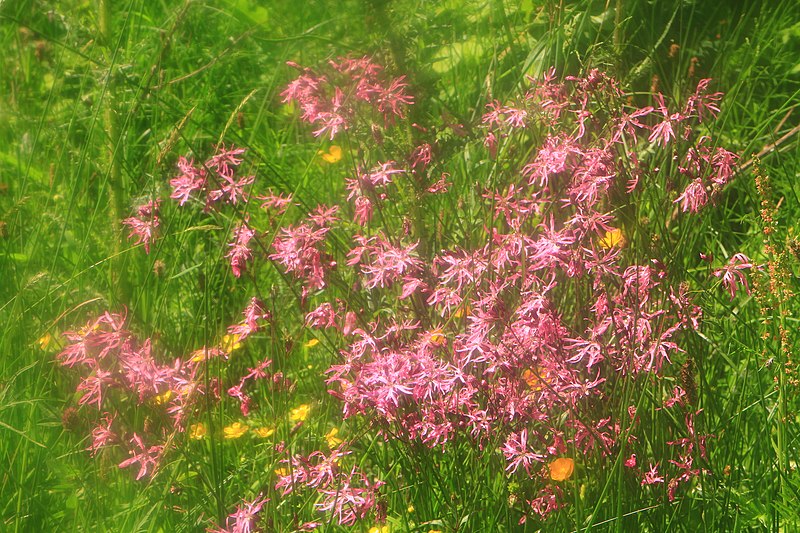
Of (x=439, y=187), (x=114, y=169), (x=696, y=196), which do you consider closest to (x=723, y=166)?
(x=696, y=196)

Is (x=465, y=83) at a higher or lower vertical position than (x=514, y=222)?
lower

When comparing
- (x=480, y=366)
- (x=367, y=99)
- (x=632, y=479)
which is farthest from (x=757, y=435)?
(x=367, y=99)

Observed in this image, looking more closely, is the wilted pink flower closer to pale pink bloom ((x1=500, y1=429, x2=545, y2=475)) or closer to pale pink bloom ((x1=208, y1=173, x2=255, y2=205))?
pale pink bloom ((x1=500, y1=429, x2=545, y2=475))

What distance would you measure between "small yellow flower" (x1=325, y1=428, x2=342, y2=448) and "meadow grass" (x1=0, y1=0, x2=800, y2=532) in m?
0.02

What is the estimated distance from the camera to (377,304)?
1.97 meters

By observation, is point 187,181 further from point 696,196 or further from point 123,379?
point 696,196

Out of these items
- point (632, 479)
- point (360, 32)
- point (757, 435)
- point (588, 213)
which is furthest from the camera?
point (360, 32)

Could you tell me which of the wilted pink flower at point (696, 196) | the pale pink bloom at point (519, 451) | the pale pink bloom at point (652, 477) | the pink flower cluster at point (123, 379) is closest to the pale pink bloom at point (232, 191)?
the pink flower cluster at point (123, 379)

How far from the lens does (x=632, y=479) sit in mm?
1742

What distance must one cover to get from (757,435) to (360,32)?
129cm

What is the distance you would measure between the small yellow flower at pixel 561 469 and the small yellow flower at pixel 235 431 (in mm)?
722

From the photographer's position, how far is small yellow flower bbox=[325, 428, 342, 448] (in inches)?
77.0

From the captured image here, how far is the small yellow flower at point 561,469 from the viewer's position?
64.9 inches

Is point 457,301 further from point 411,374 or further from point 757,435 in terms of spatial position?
point 757,435
